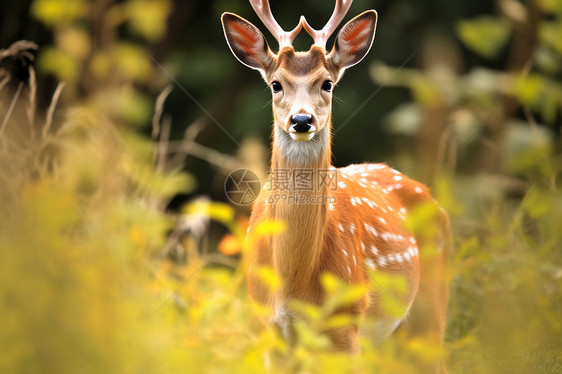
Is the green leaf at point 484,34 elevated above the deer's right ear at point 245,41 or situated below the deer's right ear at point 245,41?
above

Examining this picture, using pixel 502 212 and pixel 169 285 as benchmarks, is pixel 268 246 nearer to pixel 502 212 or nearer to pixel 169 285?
pixel 169 285

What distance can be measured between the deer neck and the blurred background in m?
0.25

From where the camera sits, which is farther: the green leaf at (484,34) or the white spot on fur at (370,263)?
the white spot on fur at (370,263)

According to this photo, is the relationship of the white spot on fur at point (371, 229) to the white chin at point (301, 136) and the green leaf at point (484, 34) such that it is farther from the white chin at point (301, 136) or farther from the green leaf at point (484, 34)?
the green leaf at point (484, 34)

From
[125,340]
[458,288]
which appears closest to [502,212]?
[458,288]

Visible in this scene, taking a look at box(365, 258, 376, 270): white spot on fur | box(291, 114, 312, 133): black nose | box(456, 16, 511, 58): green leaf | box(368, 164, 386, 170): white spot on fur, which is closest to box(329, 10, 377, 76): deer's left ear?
box(291, 114, 312, 133): black nose

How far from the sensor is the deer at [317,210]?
4020mm

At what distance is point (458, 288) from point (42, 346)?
367 centimetres

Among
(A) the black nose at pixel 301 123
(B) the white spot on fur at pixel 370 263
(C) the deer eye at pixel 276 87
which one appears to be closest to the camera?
(A) the black nose at pixel 301 123

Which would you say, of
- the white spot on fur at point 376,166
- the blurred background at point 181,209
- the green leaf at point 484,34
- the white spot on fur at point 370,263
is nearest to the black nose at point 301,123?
the blurred background at point 181,209

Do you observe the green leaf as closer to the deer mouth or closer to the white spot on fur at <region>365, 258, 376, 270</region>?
the deer mouth

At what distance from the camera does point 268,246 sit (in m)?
4.23

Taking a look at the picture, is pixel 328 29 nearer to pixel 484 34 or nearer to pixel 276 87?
pixel 276 87

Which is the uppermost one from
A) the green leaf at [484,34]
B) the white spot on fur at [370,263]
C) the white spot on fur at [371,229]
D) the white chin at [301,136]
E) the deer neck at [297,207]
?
the green leaf at [484,34]
